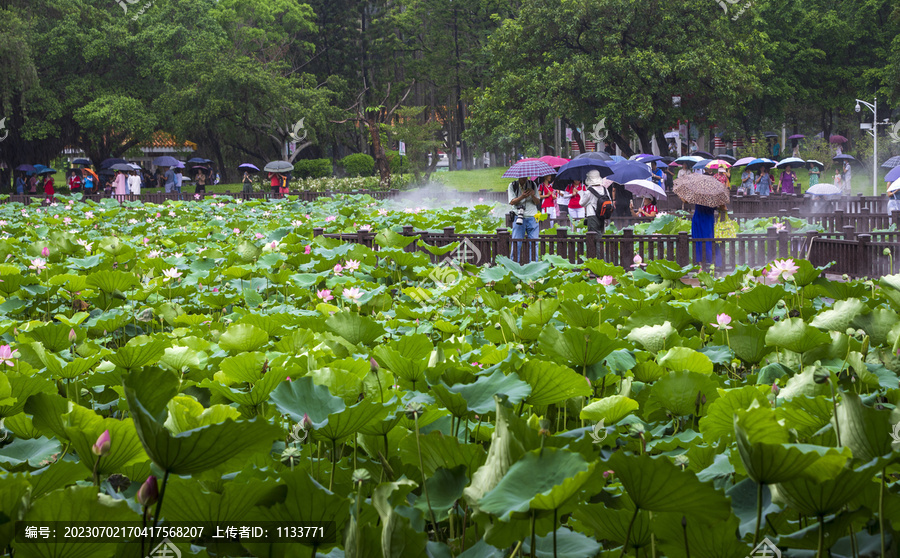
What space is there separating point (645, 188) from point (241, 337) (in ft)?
38.5

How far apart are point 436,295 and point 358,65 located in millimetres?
36956

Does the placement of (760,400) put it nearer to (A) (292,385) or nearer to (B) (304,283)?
(A) (292,385)

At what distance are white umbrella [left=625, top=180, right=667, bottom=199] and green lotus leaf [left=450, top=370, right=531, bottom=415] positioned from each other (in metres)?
11.5

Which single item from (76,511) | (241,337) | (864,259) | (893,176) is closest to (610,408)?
→ (76,511)

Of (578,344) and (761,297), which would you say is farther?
(761,297)

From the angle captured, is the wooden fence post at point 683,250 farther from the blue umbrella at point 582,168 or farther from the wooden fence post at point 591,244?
the blue umbrella at point 582,168

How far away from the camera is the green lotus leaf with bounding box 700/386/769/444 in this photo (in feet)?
5.48

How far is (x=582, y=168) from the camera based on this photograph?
43.9ft

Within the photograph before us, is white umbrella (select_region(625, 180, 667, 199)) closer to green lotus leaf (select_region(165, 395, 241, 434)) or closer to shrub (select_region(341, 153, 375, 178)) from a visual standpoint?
green lotus leaf (select_region(165, 395, 241, 434))

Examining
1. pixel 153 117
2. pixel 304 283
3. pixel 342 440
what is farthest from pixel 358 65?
pixel 342 440

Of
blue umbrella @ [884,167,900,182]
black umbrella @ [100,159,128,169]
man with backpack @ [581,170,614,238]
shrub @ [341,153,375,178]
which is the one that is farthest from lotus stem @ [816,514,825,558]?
shrub @ [341,153,375,178]

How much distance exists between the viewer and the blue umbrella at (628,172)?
13.4 metres

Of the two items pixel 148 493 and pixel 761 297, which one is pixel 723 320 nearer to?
pixel 761 297

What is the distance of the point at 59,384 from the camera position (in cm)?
256
